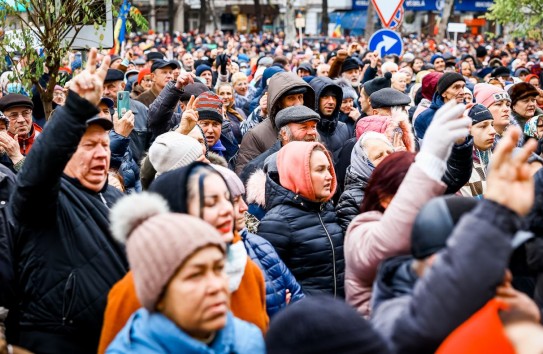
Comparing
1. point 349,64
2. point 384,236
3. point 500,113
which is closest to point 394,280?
point 384,236

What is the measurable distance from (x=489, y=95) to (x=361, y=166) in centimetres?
304

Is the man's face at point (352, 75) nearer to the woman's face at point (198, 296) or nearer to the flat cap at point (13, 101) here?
the flat cap at point (13, 101)

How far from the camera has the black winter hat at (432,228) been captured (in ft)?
9.25

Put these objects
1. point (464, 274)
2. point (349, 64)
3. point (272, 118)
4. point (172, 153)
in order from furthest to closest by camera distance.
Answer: point (349, 64)
point (272, 118)
point (172, 153)
point (464, 274)

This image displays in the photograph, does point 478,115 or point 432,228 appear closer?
point 432,228

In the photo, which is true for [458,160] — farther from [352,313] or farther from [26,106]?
[26,106]

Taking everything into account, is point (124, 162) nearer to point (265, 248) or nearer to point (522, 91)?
point (265, 248)

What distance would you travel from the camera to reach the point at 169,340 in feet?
9.38

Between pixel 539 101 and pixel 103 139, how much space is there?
27.3ft

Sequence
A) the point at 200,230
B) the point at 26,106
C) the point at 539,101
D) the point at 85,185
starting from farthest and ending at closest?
the point at 539,101
the point at 26,106
the point at 85,185
the point at 200,230

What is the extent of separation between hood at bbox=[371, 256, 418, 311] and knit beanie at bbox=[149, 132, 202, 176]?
76.8 inches

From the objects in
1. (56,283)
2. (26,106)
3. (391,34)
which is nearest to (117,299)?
(56,283)

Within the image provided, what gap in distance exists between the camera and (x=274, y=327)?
265cm

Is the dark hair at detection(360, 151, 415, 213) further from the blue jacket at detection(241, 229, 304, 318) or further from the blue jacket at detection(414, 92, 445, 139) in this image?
the blue jacket at detection(414, 92, 445, 139)
